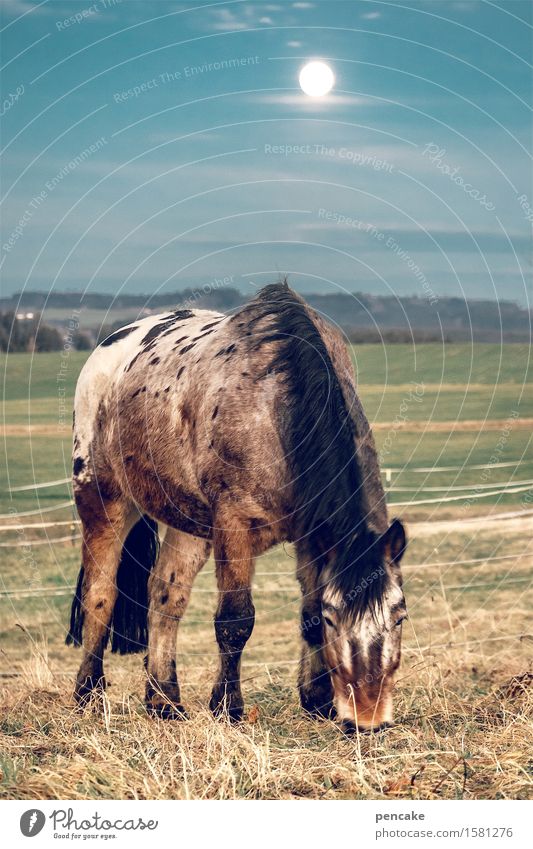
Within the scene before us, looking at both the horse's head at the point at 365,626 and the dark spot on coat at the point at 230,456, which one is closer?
the horse's head at the point at 365,626

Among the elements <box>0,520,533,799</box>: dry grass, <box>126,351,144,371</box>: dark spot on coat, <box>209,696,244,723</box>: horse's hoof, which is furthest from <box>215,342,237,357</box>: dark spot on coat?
<box>209,696,244,723</box>: horse's hoof

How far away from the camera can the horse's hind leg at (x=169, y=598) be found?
592 centimetres

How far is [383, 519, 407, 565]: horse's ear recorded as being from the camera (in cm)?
433

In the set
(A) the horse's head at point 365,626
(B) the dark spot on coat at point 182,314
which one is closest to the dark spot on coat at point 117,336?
(B) the dark spot on coat at point 182,314

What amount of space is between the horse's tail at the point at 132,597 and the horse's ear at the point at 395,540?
2.39 m

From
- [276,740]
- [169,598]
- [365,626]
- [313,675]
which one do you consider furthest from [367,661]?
[169,598]

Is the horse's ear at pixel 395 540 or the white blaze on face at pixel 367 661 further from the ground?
the horse's ear at pixel 395 540

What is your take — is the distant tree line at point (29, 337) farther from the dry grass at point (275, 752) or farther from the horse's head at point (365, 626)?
the horse's head at point (365, 626)

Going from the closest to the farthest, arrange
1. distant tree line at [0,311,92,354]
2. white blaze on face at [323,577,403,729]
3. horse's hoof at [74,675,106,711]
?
white blaze on face at [323,577,403,729] → horse's hoof at [74,675,106,711] → distant tree line at [0,311,92,354]

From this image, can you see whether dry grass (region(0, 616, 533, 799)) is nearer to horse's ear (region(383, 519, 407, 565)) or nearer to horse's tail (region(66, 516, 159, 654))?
horse's tail (region(66, 516, 159, 654))

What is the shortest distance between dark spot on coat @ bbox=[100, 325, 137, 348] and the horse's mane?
62.0 inches

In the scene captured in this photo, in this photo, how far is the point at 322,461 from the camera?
15.4 ft
